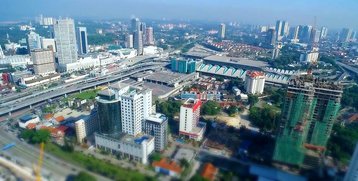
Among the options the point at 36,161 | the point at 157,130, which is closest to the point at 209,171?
the point at 157,130

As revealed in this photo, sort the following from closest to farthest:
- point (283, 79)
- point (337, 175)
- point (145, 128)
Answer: point (337, 175), point (145, 128), point (283, 79)

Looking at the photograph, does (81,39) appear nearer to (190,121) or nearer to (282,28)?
(190,121)

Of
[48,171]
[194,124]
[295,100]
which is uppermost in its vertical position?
[295,100]

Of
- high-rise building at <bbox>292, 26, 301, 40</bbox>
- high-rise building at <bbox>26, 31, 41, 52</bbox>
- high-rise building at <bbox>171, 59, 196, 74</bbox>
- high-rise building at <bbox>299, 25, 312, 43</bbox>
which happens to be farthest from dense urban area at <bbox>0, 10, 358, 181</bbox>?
high-rise building at <bbox>299, 25, 312, 43</bbox>

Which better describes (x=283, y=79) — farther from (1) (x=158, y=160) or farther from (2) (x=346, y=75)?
(1) (x=158, y=160)

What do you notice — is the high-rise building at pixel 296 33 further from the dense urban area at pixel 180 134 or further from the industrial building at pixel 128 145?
the industrial building at pixel 128 145

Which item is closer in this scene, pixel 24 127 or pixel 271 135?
pixel 271 135

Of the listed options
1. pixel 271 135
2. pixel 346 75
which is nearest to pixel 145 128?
pixel 271 135
